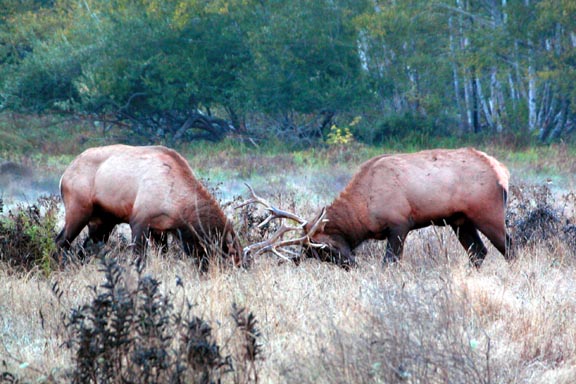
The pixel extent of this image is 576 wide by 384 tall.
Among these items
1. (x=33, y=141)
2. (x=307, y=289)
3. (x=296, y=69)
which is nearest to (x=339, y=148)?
(x=296, y=69)

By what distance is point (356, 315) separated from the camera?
5.43m

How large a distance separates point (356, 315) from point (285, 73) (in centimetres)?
2114

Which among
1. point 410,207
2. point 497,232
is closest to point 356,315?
point 410,207

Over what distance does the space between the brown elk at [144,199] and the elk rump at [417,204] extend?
48.9 inches

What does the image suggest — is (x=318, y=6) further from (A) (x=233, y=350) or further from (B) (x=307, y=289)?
(A) (x=233, y=350)

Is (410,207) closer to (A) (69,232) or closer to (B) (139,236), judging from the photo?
(B) (139,236)

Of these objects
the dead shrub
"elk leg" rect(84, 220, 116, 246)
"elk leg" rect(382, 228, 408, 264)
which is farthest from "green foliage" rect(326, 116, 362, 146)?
"elk leg" rect(84, 220, 116, 246)

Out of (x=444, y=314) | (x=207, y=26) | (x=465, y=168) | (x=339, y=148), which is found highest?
(x=444, y=314)

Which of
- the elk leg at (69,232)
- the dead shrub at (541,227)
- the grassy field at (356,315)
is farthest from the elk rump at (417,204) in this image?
the elk leg at (69,232)

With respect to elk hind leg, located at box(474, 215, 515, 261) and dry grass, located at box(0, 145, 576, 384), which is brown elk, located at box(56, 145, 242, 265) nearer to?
dry grass, located at box(0, 145, 576, 384)

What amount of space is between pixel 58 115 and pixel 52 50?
2329 millimetres

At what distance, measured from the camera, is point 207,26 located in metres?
26.9

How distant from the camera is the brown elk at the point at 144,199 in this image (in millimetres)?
7971

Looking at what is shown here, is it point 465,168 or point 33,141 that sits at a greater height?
point 465,168
